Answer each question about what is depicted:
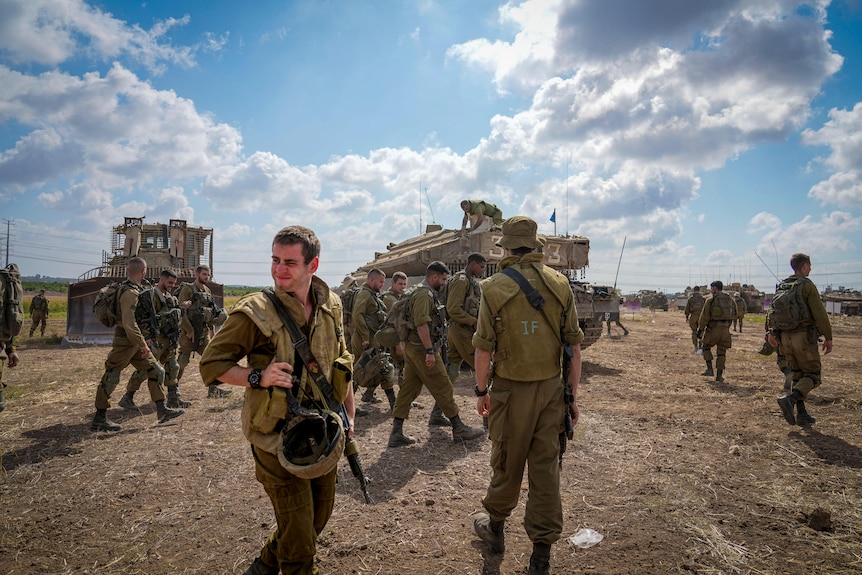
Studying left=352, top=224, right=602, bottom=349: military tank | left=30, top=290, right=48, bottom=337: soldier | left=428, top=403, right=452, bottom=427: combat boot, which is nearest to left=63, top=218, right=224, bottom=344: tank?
left=30, top=290, right=48, bottom=337: soldier

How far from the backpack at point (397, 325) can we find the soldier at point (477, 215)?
6668mm

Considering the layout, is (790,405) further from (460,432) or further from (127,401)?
(127,401)

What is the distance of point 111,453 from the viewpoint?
5785 millimetres

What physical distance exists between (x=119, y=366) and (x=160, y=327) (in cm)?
88

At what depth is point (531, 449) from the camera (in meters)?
3.38

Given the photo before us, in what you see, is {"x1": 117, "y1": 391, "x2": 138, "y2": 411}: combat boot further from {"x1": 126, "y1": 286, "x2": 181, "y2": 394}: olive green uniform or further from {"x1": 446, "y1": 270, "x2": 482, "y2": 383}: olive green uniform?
{"x1": 446, "y1": 270, "x2": 482, "y2": 383}: olive green uniform

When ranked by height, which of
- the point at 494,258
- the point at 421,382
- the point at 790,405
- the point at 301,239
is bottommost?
the point at 790,405

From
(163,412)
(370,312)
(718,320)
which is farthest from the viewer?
(718,320)

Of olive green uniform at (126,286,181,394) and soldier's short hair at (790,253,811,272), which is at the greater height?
soldier's short hair at (790,253,811,272)

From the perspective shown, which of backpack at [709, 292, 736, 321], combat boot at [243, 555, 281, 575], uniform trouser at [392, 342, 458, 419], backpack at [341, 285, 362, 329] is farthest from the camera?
backpack at [709, 292, 736, 321]

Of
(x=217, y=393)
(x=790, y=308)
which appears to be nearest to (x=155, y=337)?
(x=217, y=393)

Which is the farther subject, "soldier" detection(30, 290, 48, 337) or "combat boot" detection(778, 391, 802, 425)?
"soldier" detection(30, 290, 48, 337)

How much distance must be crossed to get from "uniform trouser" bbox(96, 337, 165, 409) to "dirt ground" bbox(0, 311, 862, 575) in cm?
56

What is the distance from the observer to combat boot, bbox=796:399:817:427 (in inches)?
267
